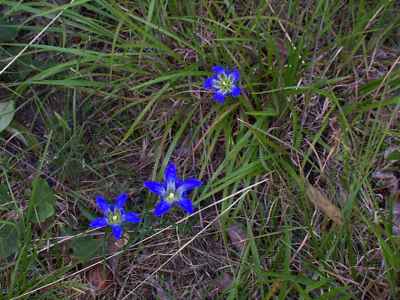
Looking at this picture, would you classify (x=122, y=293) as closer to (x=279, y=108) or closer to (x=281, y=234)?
(x=281, y=234)

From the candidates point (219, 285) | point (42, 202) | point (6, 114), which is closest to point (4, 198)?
point (42, 202)

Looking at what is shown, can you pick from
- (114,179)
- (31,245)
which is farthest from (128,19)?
(31,245)

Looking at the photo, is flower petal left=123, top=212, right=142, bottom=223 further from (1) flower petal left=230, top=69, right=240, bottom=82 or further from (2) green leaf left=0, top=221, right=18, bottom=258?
(1) flower petal left=230, top=69, right=240, bottom=82

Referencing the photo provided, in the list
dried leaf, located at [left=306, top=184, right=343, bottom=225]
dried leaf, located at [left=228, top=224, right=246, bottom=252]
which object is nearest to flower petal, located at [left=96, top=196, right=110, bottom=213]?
dried leaf, located at [left=228, top=224, right=246, bottom=252]

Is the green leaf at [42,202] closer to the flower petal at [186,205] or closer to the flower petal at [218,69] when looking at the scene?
the flower petal at [186,205]

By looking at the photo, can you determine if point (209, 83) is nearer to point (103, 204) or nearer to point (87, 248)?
point (103, 204)

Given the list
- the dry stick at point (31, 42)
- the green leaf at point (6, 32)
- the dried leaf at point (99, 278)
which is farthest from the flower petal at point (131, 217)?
the green leaf at point (6, 32)
